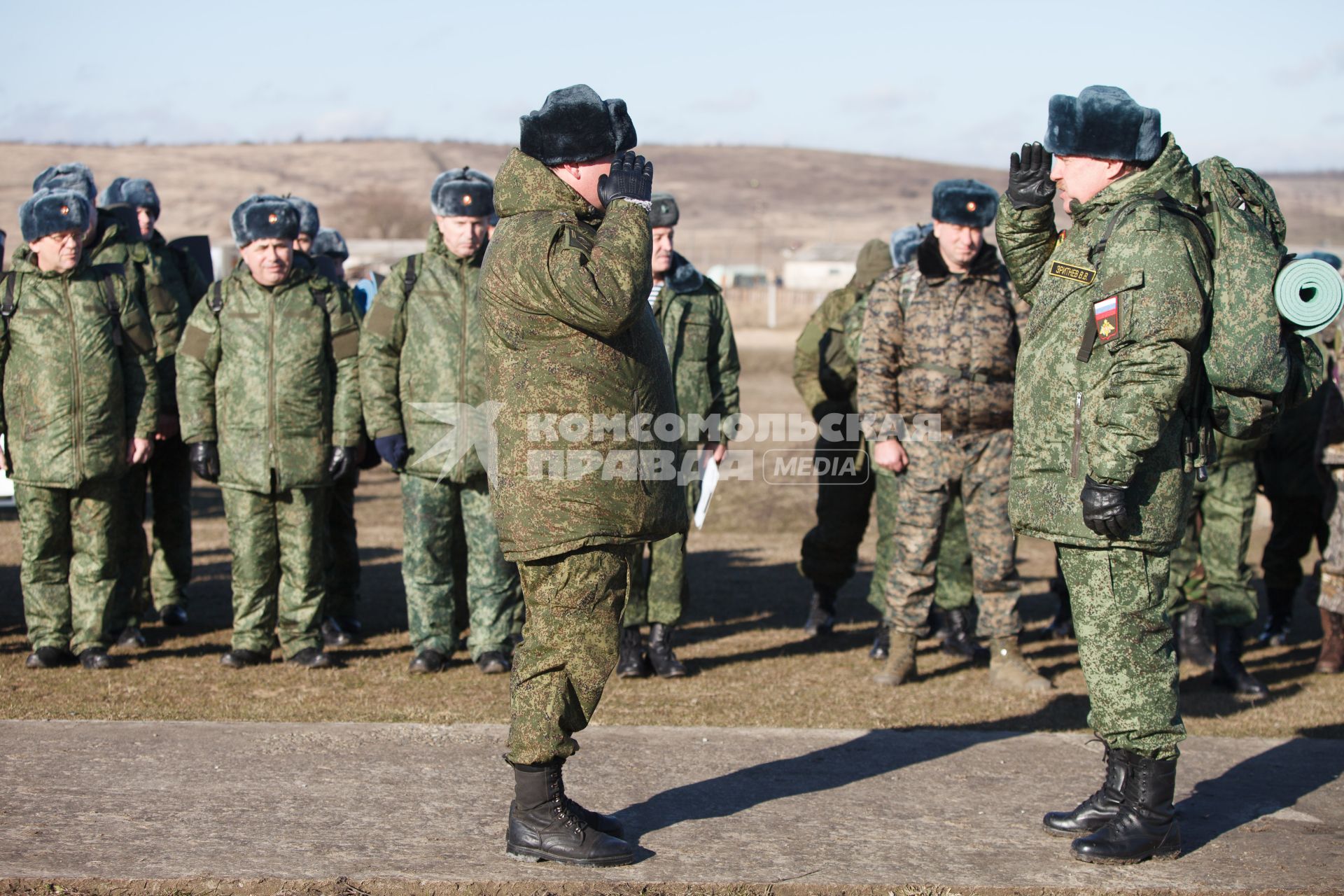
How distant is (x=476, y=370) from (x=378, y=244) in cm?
3857

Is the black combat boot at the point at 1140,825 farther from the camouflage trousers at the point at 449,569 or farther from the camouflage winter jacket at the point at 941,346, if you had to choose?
the camouflage trousers at the point at 449,569

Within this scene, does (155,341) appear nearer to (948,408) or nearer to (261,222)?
(261,222)

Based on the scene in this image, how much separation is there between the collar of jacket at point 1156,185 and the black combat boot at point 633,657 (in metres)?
3.48

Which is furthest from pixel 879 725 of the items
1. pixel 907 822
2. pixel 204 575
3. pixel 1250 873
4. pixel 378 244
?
pixel 378 244

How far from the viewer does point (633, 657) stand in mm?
7059

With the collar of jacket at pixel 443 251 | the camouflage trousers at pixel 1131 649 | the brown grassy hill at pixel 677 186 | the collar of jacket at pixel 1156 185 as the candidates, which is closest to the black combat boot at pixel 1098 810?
the camouflage trousers at pixel 1131 649

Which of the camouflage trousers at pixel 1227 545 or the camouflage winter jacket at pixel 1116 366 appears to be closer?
the camouflage winter jacket at pixel 1116 366

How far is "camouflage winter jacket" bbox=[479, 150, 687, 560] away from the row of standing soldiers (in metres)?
2.70

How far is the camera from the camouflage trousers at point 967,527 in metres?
6.89

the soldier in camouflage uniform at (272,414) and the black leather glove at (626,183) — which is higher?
the black leather glove at (626,183)

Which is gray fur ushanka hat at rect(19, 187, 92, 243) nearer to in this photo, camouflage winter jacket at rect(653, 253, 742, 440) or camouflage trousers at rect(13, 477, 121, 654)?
camouflage trousers at rect(13, 477, 121, 654)

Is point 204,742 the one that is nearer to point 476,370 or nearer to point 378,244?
point 476,370

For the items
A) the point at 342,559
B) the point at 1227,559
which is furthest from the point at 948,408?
the point at 342,559

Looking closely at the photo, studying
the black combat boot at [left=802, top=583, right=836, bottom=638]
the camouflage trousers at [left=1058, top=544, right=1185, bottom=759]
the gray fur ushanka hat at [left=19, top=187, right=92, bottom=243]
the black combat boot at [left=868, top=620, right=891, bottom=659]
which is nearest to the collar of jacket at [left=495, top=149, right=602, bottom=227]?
the camouflage trousers at [left=1058, top=544, right=1185, bottom=759]
